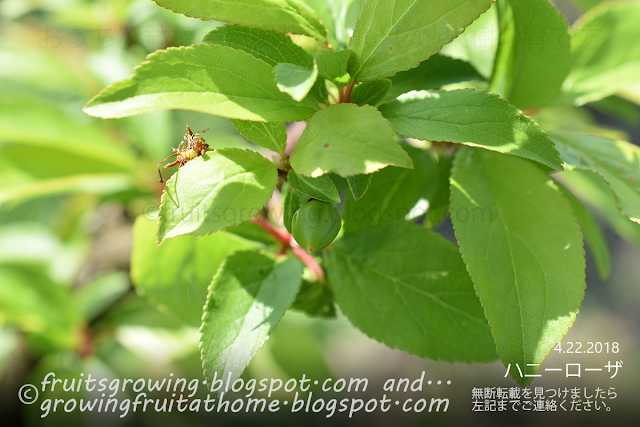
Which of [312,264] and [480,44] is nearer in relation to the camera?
[312,264]

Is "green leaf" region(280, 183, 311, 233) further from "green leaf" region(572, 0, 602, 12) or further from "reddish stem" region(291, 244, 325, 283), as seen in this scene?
"green leaf" region(572, 0, 602, 12)

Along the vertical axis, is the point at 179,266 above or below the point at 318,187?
below

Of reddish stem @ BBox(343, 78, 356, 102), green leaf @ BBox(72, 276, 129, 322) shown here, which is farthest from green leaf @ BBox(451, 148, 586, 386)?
green leaf @ BBox(72, 276, 129, 322)

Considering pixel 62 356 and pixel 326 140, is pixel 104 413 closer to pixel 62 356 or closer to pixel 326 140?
pixel 62 356

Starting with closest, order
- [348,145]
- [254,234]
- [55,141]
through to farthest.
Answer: [348,145] → [254,234] → [55,141]

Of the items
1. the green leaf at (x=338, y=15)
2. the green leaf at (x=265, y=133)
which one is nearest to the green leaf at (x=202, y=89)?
the green leaf at (x=265, y=133)

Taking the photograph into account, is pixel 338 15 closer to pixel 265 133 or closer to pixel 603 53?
pixel 265 133

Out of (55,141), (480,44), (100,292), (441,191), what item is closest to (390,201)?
(441,191)
